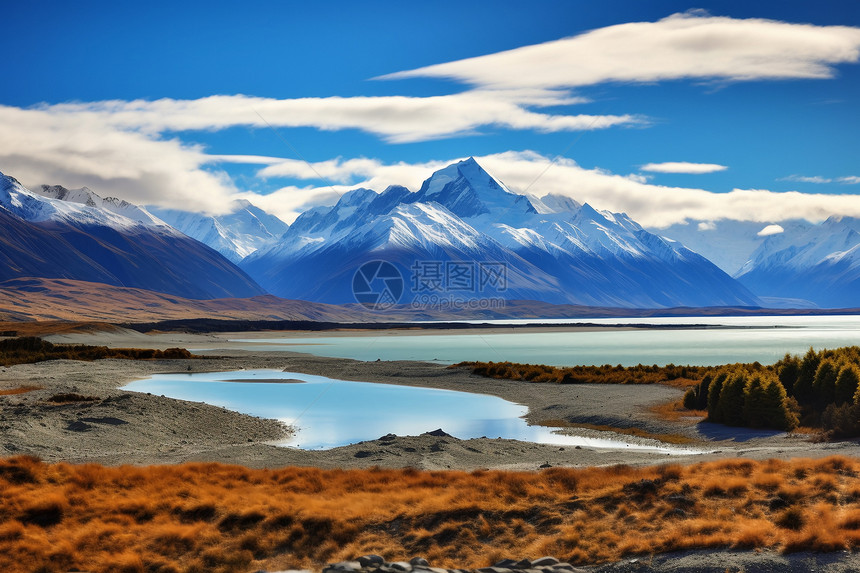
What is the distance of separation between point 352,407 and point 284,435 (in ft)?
40.2

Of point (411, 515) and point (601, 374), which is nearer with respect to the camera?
point (411, 515)

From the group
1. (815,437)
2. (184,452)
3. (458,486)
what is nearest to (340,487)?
(458,486)

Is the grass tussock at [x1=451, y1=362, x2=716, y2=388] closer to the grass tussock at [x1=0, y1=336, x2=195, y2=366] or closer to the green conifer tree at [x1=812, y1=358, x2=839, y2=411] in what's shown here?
the green conifer tree at [x1=812, y1=358, x2=839, y2=411]

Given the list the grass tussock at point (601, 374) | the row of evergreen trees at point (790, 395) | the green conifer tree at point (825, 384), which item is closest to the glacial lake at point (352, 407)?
the row of evergreen trees at point (790, 395)

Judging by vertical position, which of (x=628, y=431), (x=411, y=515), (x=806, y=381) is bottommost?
(x=628, y=431)

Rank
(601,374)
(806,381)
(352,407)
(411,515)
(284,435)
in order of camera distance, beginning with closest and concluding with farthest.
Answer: (411,515), (284,435), (806,381), (352,407), (601,374)

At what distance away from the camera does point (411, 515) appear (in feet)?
59.3

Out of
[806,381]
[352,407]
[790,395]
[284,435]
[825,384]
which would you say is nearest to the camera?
[825,384]

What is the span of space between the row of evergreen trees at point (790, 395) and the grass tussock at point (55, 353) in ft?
197

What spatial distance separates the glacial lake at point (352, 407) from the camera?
1389 inches

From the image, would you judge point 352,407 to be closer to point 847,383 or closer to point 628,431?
point 628,431

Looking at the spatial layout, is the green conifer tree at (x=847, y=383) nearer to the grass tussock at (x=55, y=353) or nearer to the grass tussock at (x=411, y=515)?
the grass tussock at (x=411, y=515)

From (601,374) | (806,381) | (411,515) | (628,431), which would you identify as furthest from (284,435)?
(601,374)

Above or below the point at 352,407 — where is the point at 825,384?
above
